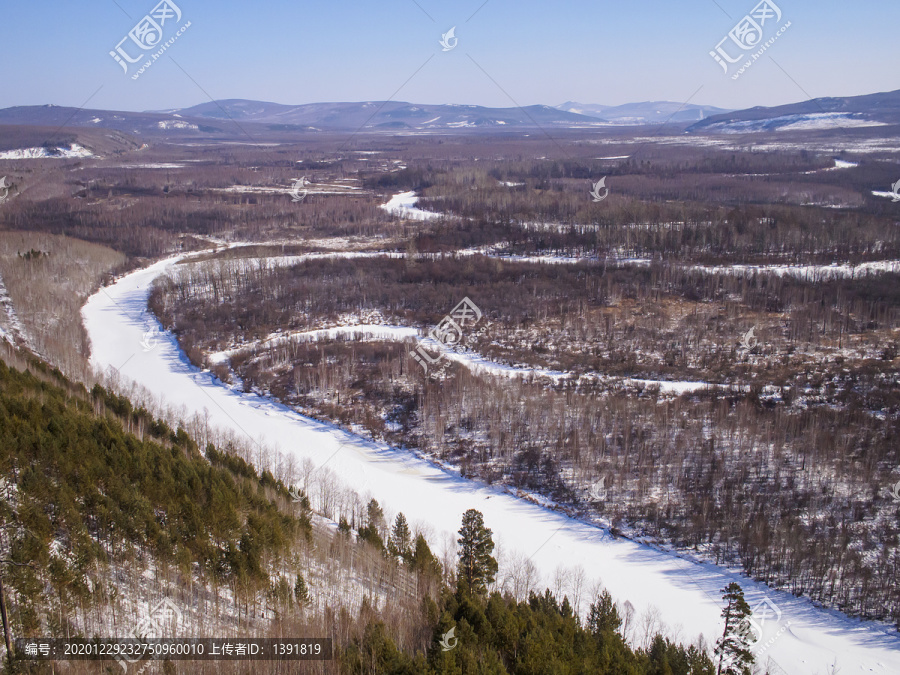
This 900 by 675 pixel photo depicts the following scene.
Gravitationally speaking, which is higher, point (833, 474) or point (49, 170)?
point (49, 170)

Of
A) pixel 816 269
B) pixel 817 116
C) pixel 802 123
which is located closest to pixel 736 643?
pixel 816 269

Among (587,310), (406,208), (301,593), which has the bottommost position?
→ (301,593)

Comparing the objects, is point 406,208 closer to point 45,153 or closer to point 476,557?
point 476,557

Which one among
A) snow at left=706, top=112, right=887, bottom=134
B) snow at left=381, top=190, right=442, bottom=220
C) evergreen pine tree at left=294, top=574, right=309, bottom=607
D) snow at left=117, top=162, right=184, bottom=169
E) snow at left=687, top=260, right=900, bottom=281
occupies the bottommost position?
evergreen pine tree at left=294, top=574, right=309, bottom=607

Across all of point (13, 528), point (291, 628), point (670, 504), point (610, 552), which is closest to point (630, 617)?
point (610, 552)

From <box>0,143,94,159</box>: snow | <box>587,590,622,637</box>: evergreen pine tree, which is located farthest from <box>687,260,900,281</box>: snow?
<box>0,143,94,159</box>: snow

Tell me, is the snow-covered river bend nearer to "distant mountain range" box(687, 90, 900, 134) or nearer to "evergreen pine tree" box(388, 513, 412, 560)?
"evergreen pine tree" box(388, 513, 412, 560)

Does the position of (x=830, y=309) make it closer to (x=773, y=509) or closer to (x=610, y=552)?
(x=773, y=509)
